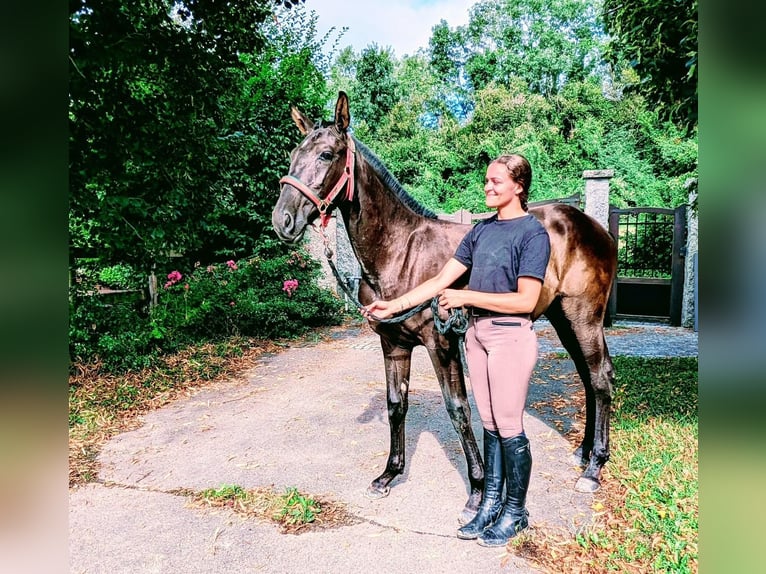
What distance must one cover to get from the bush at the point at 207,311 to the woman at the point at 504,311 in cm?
481

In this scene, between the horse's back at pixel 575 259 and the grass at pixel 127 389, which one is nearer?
the horse's back at pixel 575 259

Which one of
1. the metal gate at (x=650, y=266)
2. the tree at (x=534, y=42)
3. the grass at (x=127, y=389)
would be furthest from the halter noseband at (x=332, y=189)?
the tree at (x=534, y=42)

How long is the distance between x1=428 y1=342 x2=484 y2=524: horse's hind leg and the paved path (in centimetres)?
18

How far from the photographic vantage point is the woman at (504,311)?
2.24 metres

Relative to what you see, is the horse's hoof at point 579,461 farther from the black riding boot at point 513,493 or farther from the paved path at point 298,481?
the black riding boot at point 513,493

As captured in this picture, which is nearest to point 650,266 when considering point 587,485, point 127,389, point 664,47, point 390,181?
point 664,47

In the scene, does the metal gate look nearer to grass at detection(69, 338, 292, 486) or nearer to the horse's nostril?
grass at detection(69, 338, 292, 486)

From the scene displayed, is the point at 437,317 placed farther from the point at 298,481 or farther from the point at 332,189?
the point at 298,481

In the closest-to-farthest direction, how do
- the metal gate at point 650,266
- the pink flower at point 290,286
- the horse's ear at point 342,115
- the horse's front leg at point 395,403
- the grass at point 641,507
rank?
the grass at point 641,507
the horse's ear at point 342,115
the horse's front leg at point 395,403
the pink flower at point 290,286
the metal gate at point 650,266

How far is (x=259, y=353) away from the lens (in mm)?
7484

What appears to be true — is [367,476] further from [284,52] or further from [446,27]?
[446,27]
